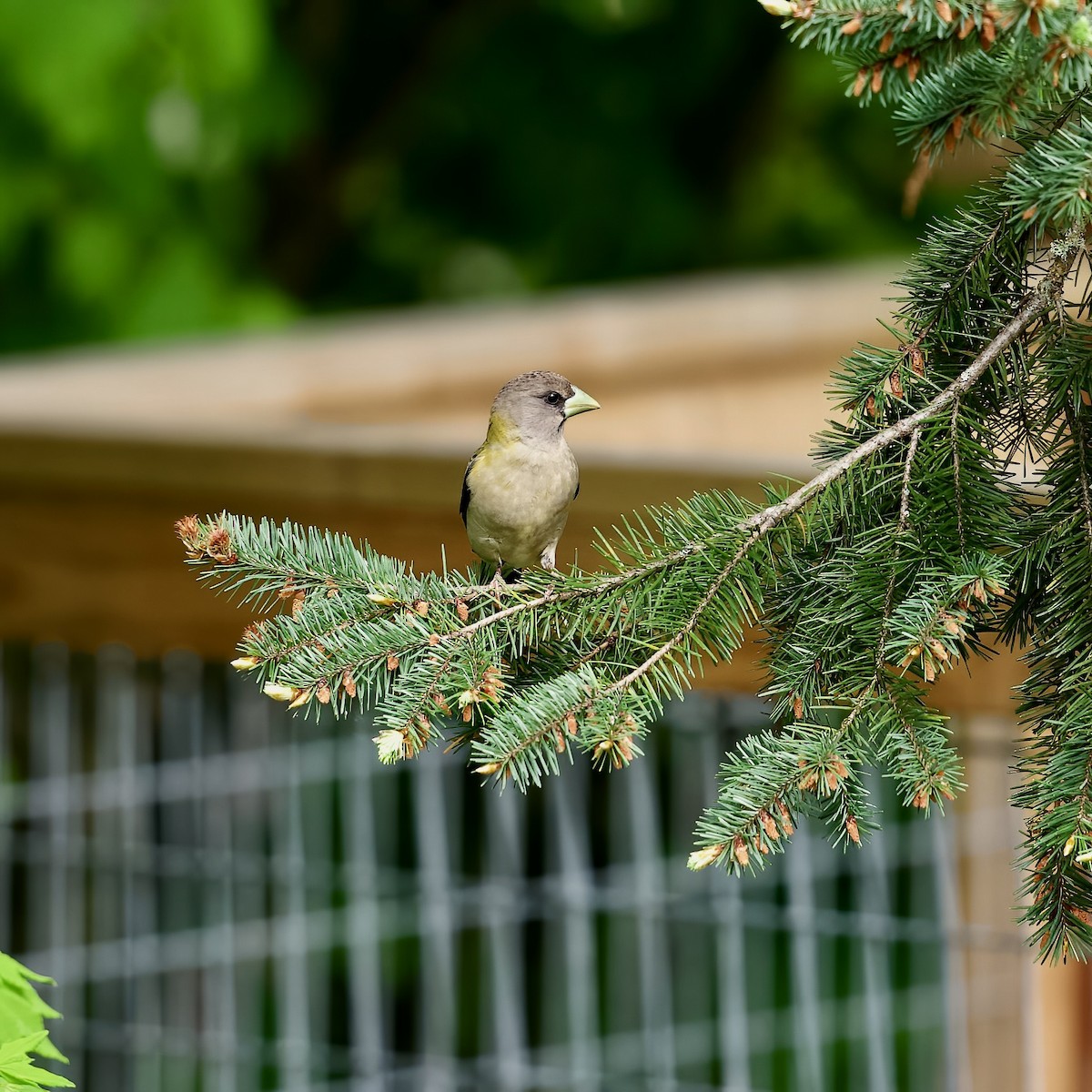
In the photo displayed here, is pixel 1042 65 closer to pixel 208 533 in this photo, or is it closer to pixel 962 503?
pixel 962 503

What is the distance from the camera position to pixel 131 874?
217cm

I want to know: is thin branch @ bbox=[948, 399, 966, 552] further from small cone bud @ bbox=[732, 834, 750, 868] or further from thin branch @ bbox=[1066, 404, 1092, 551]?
small cone bud @ bbox=[732, 834, 750, 868]

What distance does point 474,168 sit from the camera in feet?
16.7

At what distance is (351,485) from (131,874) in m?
0.86

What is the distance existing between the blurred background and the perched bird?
22cm

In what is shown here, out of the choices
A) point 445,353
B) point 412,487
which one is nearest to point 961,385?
point 412,487

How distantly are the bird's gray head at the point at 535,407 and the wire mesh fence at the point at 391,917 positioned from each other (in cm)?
74

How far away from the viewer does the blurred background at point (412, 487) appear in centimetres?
180

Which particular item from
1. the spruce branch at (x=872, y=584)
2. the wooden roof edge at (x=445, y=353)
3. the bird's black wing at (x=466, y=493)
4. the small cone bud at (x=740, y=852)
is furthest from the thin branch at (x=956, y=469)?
the wooden roof edge at (x=445, y=353)

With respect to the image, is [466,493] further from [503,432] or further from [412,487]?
[412,487]

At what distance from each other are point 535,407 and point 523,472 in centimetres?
5

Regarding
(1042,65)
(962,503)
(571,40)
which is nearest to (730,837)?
(962,503)

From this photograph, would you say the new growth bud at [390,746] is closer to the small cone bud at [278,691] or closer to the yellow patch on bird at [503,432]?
the small cone bud at [278,691]

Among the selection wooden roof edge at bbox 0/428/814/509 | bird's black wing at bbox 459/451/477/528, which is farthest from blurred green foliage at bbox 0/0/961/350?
bird's black wing at bbox 459/451/477/528
